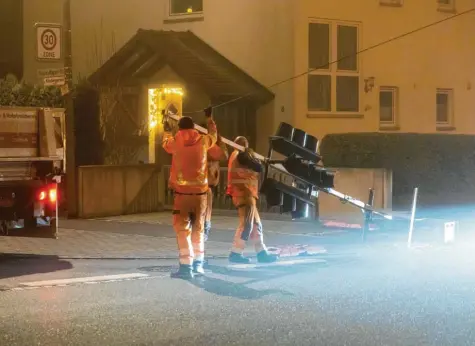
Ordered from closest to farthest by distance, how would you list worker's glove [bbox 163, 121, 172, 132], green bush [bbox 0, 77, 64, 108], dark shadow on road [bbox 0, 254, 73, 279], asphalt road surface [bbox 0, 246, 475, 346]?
asphalt road surface [bbox 0, 246, 475, 346] → dark shadow on road [bbox 0, 254, 73, 279] → worker's glove [bbox 163, 121, 172, 132] → green bush [bbox 0, 77, 64, 108]

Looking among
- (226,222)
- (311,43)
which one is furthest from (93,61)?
(226,222)

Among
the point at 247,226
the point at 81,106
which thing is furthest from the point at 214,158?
the point at 81,106

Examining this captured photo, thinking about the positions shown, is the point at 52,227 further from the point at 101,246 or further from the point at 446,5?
the point at 446,5

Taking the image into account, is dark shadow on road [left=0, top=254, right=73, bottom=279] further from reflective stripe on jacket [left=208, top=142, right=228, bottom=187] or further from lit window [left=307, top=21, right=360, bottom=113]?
lit window [left=307, top=21, right=360, bottom=113]

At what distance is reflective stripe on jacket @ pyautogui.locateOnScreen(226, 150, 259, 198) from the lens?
10.5 m

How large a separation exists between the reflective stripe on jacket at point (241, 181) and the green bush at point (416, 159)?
6.80 meters

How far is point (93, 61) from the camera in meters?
23.7

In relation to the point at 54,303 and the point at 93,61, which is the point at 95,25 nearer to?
the point at 93,61

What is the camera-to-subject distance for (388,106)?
21.9m

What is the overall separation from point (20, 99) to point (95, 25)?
5342mm

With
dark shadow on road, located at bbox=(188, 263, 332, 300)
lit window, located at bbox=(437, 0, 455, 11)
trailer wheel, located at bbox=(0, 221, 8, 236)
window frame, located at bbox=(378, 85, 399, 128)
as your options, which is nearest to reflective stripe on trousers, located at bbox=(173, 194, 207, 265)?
dark shadow on road, located at bbox=(188, 263, 332, 300)

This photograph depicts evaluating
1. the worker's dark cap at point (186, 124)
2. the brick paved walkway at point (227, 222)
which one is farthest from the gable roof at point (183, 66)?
the worker's dark cap at point (186, 124)

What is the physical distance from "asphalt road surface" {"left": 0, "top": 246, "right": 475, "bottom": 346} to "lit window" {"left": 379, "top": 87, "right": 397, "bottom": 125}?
11061mm

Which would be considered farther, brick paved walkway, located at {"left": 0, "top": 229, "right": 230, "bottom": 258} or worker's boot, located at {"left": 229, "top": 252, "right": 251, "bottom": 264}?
brick paved walkway, located at {"left": 0, "top": 229, "right": 230, "bottom": 258}
